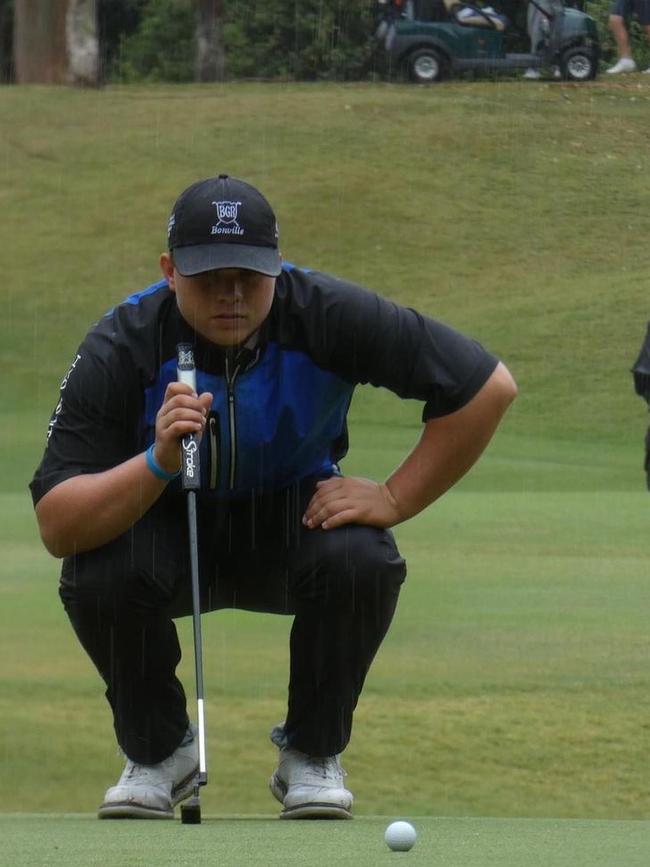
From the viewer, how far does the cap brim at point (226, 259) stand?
10.6 ft

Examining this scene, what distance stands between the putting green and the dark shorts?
164 inches

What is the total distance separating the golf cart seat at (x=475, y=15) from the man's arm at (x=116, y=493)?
5127 millimetres

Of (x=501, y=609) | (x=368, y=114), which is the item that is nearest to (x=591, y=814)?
(x=501, y=609)

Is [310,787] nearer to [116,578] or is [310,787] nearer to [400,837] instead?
[116,578]

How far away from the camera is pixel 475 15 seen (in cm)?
910

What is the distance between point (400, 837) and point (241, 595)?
1.00 m

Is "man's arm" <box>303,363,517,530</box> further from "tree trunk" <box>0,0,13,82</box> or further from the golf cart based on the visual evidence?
"tree trunk" <box>0,0,13,82</box>

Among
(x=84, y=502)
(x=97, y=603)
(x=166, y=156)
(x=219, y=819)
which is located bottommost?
(x=166, y=156)

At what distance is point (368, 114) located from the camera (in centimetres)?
1065

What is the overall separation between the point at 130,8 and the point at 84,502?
1249cm

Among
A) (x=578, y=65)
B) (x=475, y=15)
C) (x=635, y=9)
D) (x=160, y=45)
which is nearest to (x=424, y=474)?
(x=635, y=9)

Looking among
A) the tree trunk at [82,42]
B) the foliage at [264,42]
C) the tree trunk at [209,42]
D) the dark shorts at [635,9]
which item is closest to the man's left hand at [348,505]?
the dark shorts at [635,9]

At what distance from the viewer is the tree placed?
14312mm

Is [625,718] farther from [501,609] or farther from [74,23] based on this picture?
[74,23]
